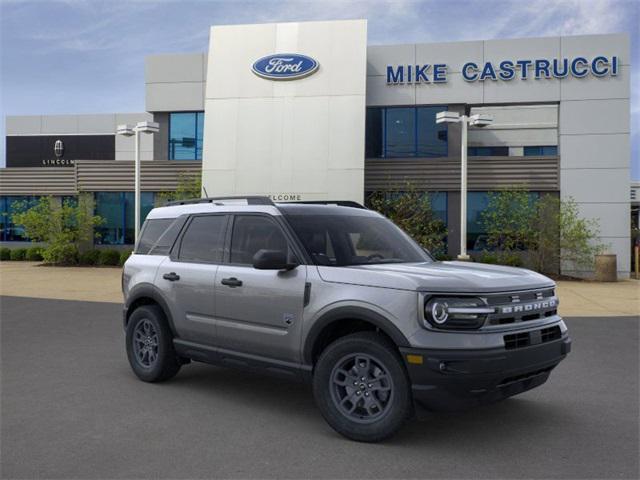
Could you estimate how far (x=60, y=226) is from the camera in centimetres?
2631

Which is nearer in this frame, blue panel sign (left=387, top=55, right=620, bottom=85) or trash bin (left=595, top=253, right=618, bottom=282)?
trash bin (left=595, top=253, right=618, bottom=282)

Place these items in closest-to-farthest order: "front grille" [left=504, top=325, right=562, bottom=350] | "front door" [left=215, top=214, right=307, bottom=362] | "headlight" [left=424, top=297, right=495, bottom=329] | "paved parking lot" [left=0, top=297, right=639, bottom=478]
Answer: "paved parking lot" [left=0, top=297, right=639, bottom=478], "headlight" [left=424, top=297, right=495, bottom=329], "front grille" [left=504, top=325, right=562, bottom=350], "front door" [left=215, top=214, right=307, bottom=362]

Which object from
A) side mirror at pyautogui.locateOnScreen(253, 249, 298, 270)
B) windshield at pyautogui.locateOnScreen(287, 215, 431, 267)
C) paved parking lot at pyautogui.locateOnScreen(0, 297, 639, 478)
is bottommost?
paved parking lot at pyautogui.locateOnScreen(0, 297, 639, 478)

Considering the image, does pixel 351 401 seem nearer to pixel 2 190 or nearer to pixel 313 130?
pixel 313 130

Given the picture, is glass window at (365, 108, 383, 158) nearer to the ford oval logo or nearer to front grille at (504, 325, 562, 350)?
the ford oval logo

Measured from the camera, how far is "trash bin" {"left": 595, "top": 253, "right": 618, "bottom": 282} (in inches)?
842

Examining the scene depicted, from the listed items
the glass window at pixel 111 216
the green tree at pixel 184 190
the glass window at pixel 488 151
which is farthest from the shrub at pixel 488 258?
the glass window at pixel 111 216

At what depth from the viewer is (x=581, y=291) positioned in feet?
58.4

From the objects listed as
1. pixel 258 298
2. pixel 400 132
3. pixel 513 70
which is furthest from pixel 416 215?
pixel 258 298

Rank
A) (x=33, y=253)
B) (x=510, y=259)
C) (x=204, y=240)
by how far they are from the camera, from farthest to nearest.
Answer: (x=33, y=253) < (x=510, y=259) < (x=204, y=240)

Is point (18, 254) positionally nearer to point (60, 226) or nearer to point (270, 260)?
point (60, 226)

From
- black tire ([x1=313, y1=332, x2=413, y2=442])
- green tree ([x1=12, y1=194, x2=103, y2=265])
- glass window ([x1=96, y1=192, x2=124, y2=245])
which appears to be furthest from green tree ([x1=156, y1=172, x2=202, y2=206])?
black tire ([x1=313, y1=332, x2=413, y2=442])

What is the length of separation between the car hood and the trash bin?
18072 millimetres

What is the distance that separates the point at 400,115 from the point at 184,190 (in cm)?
956
